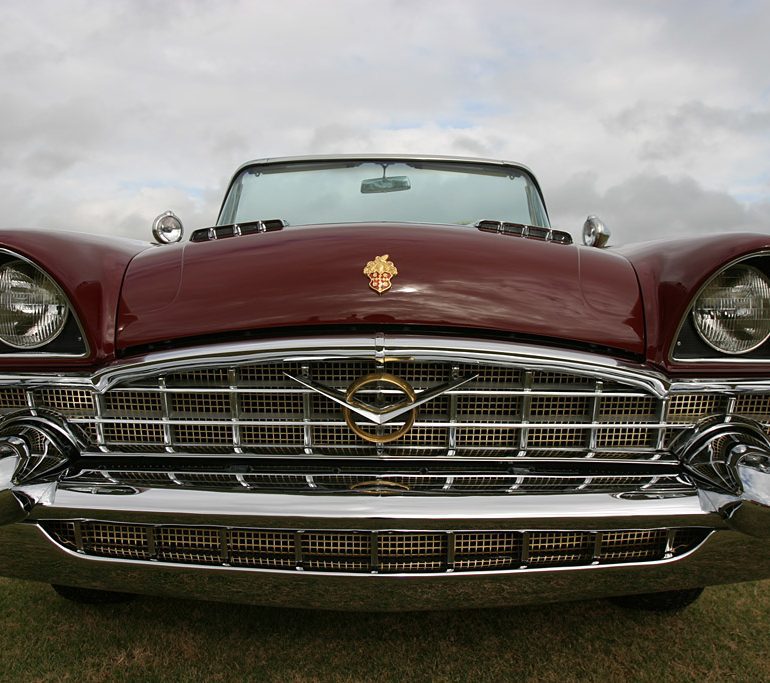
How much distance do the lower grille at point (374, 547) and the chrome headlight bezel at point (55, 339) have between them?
0.47 meters

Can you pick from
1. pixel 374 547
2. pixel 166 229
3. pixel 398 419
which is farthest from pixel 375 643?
pixel 166 229

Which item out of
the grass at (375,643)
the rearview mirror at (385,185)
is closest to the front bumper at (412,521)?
the grass at (375,643)

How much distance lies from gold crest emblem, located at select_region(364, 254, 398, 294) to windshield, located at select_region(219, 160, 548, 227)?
3.80 feet

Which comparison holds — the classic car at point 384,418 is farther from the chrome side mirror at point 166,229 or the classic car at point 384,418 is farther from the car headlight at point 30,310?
the chrome side mirror at point 166,229

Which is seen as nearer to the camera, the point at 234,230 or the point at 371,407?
the point at 371,407

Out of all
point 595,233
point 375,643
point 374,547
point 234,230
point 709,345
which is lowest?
point 375,643

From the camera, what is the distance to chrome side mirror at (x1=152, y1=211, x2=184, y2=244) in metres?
2.63

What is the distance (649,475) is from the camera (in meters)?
1.56

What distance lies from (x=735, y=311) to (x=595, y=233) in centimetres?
110

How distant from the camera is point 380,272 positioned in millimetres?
1627

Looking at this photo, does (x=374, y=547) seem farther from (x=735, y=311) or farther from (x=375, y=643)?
(x=735, y=311)

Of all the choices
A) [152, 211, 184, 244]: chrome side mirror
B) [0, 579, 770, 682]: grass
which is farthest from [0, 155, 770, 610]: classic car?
[152, 211, 184, 244]: chrome side mirror

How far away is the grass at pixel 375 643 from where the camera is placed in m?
1.81

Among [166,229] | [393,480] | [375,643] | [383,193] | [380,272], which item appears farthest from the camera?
[383,193]
